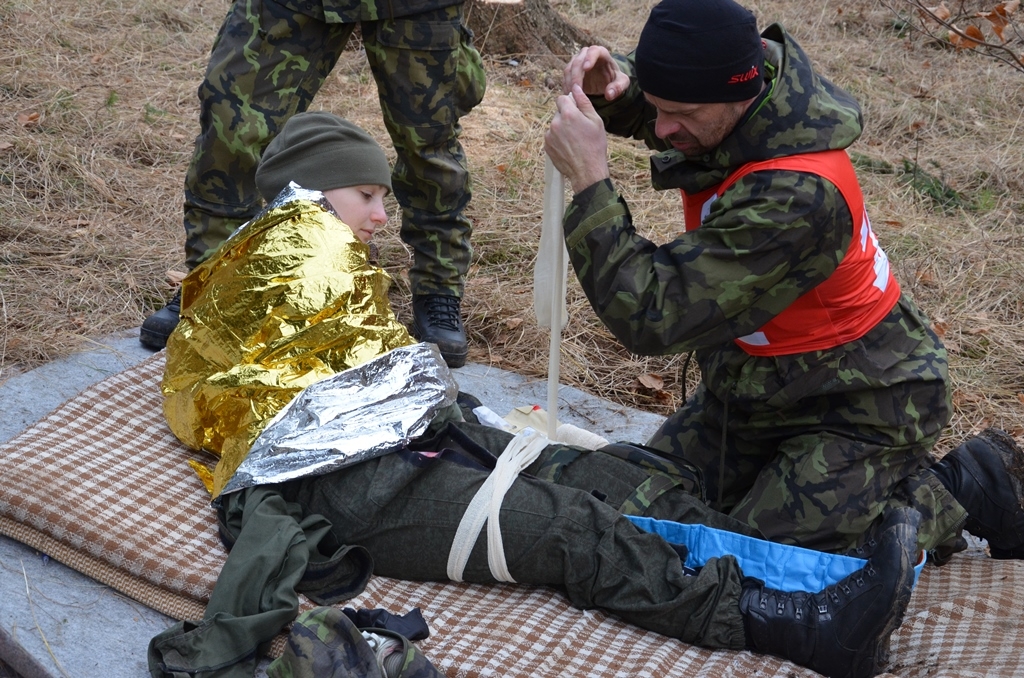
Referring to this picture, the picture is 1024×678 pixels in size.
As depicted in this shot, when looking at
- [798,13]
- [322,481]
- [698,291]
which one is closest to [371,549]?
[322,481]

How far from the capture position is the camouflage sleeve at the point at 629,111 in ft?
9.55

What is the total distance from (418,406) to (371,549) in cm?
39

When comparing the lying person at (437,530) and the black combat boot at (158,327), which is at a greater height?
the lying person at (437,530)

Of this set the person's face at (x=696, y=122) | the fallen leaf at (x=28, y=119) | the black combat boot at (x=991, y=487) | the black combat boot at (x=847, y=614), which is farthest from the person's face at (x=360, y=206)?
the fallen leaf at (x=28, y=119)

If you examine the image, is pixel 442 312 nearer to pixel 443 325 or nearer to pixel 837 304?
pixel 443 325

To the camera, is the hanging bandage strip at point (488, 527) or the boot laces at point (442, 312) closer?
the hanging bandage strip at point (488, 527)

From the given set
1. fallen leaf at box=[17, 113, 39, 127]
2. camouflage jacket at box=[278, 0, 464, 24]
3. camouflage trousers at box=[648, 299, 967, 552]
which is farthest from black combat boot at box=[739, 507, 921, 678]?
fallen leaf at box=[17, 113, 39, 127]

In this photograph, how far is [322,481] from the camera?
2.60 metres

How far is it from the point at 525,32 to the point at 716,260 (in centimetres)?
561

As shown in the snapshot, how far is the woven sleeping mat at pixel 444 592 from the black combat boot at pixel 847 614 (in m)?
0.06

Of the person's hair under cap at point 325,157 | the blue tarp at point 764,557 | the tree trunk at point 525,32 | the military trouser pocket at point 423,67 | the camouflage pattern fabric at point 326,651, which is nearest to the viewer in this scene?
the camouflage pattern fabric at point 326,651

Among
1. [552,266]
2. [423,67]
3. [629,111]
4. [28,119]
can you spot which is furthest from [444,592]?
[28,119]

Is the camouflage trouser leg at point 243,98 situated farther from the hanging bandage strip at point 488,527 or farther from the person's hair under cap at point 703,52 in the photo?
the person's hair under cap at point 703,52

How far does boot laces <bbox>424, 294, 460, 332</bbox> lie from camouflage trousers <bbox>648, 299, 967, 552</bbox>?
1.46m
